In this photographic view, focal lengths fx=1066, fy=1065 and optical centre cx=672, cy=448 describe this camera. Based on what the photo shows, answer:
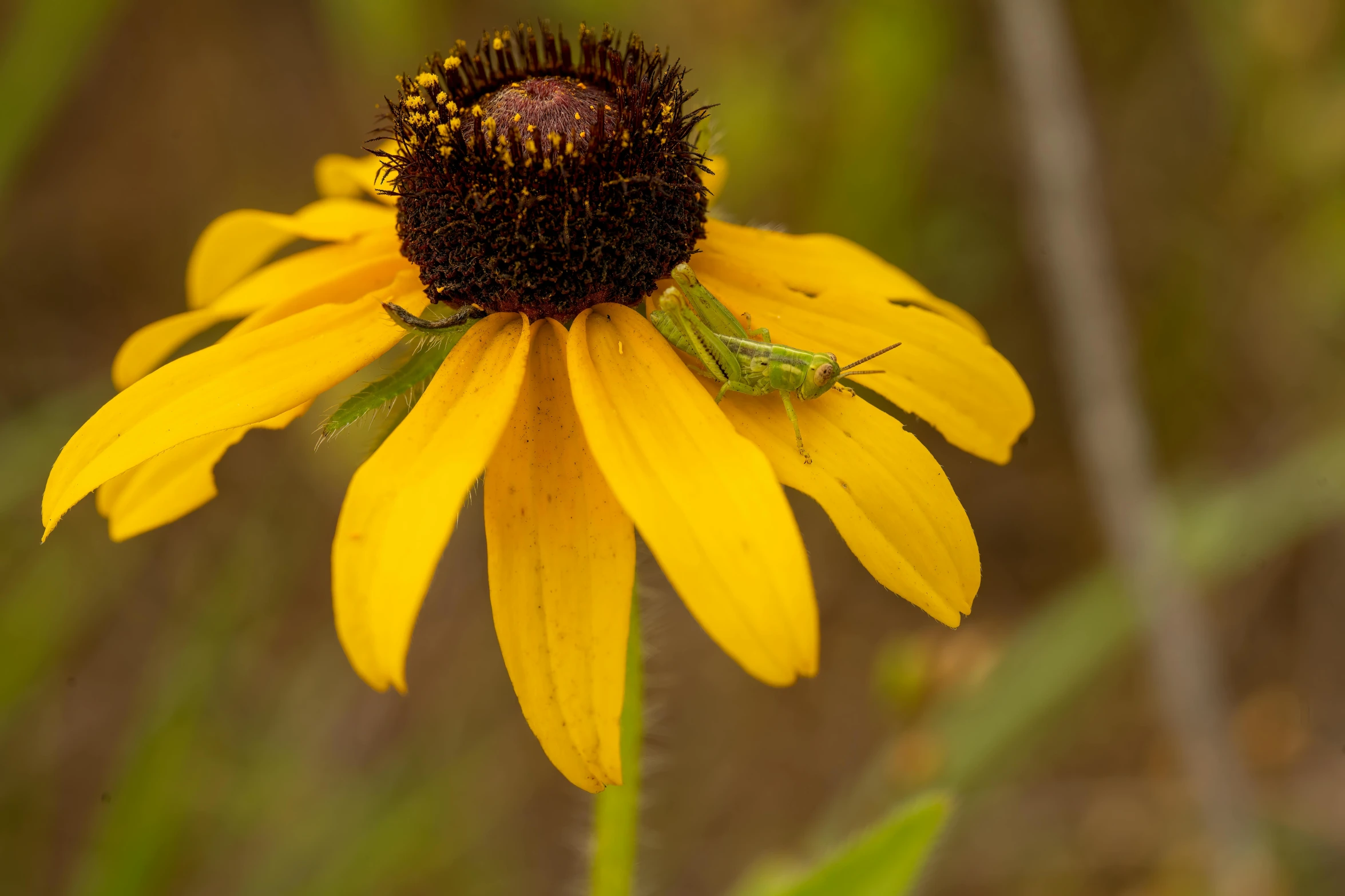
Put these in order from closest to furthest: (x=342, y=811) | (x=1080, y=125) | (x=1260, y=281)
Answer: (x=1080, y=125), (x=342, y=811), (x=1260, y=281)

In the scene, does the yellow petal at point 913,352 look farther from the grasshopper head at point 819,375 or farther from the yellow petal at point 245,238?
the yellow petal at point 245,238

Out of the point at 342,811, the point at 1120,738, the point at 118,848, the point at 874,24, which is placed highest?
the point at 874,24

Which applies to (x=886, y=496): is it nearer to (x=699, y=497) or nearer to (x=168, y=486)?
(x=699, y=497)

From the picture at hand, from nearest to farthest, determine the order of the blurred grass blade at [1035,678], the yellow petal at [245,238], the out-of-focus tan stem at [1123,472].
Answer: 1. the yellow petal at [245,238]
2. the out-of-focus tan stem at [1123,472]
3. the blurred grass blade at [1035,678]

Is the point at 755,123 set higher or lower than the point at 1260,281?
higher

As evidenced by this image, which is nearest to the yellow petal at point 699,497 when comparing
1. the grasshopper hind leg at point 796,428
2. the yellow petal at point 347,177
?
the grasshopper hind leg at point 796,428

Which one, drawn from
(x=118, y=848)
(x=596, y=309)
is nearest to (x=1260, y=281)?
(x=596, y=309)

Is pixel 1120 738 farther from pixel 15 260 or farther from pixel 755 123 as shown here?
pixel 15 260
